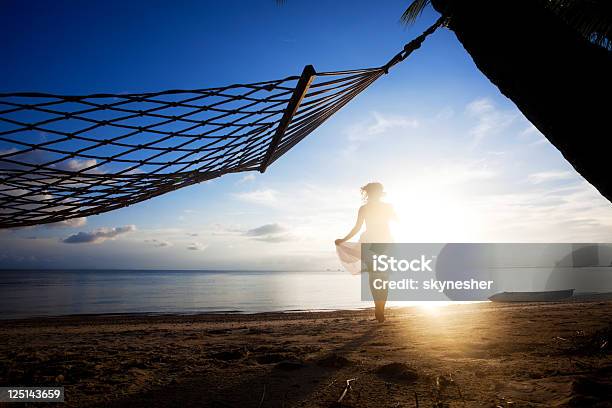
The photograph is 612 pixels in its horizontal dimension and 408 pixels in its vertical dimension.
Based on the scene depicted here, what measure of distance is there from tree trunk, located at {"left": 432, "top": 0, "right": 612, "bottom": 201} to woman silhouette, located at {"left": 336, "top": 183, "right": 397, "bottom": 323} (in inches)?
150

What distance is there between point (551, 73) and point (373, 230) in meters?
3.97

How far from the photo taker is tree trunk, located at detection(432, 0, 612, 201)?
89 centimetres

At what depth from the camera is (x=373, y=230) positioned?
4.82 meters

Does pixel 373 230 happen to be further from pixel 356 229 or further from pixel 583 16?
pixel 583 16

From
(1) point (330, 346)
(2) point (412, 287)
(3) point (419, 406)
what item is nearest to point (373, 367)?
(3) point (419, 406)

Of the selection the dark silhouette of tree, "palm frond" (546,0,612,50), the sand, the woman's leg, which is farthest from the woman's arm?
"palm frond" (546,0,612,50)

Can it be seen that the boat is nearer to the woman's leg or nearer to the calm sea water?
the calm sea water

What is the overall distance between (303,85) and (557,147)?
148 cm

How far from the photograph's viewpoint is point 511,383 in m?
1.67

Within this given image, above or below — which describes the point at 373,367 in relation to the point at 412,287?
above

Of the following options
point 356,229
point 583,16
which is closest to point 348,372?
point 356,229

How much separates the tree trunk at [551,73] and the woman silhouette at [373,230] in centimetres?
381

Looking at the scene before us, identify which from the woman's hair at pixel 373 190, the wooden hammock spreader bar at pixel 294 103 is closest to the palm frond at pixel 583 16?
the woman's hair at pixel 373 190

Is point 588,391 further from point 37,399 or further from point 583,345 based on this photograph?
point 37,399
